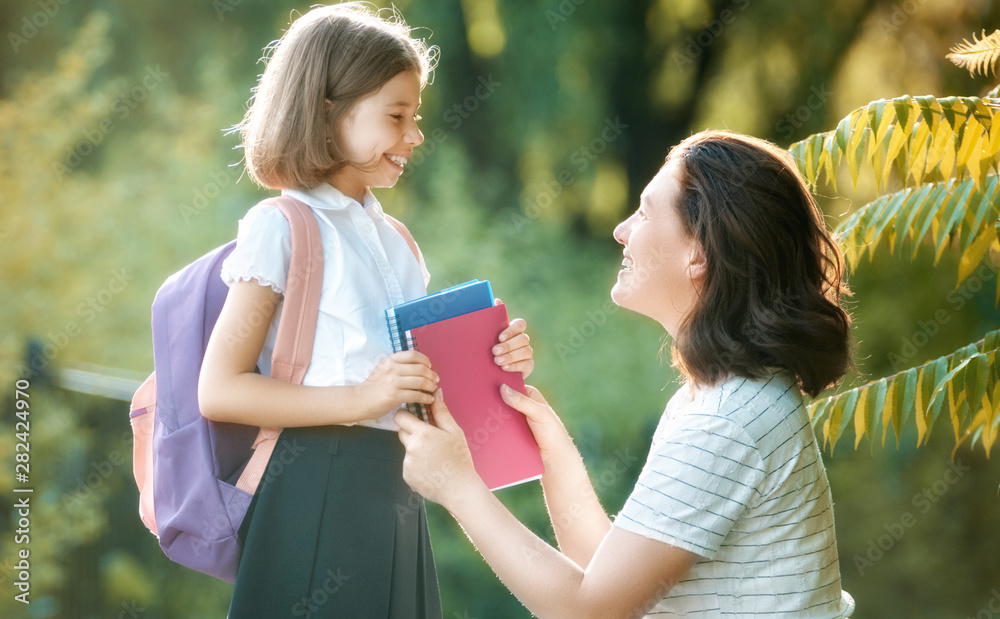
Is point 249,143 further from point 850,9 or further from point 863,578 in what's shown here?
point 863,578

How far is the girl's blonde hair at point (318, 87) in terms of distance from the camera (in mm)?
1211

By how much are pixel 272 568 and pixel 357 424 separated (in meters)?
0.22

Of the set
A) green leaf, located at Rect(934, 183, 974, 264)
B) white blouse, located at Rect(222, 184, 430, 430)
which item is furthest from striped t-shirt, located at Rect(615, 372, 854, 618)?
green leaf, located at Rect(934, 183, 974, 264)

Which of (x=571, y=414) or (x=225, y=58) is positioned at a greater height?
(x=225, y=58)

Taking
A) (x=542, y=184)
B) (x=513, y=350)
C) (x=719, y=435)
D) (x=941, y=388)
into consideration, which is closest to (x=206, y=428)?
(x=513, y=350)

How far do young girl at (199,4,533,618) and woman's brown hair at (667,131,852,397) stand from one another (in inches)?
11.3

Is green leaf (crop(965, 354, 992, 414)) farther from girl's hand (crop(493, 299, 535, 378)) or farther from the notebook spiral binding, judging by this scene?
the notebook spiral binding

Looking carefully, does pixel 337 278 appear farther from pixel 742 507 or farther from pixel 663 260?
pixel 742 507

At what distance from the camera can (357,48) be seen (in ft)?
4.02

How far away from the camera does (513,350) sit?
122cm

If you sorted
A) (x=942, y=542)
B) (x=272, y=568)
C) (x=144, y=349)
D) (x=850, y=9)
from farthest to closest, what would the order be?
1. (x=942, y=542)
2. (x=850, y=9)
3. (x=144, y=349)
4. (x=272, y=568)

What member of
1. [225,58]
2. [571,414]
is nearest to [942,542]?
[571,414]

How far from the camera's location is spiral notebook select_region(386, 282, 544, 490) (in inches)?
44.9

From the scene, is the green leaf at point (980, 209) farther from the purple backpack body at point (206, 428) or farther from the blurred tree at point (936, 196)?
the purple backpack body at point (206, 428)
